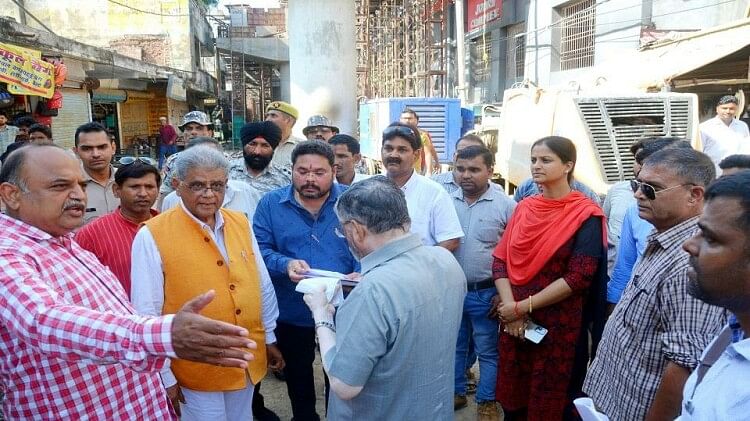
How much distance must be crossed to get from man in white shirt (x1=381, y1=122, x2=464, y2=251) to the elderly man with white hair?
112cm

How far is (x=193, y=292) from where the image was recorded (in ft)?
7.73

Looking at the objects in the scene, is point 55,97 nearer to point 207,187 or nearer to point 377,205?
point 207,187

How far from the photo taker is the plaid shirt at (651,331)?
169cm

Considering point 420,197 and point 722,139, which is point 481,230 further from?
point 722,139

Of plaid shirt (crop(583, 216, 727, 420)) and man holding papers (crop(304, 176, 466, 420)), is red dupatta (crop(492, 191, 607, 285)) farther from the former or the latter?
man holding papers (crop(304, 176, 466, 420))

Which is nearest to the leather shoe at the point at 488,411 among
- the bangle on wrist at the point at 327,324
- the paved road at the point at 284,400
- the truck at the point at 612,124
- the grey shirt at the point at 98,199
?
the paved road at the point at 284,400

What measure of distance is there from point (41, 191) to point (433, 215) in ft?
6.90

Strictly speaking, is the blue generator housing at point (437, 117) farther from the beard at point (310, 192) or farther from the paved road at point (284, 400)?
the beard at point (310, 192)

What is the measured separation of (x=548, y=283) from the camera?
113 inches

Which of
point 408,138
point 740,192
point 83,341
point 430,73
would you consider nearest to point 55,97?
point 408,138

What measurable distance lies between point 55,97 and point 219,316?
26.2 ft

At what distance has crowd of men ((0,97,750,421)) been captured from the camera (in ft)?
4.32

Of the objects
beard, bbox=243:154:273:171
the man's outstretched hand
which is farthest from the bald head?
beard, bbox=243:154:273:171

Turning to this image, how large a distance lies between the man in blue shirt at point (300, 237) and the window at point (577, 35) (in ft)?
42.6
